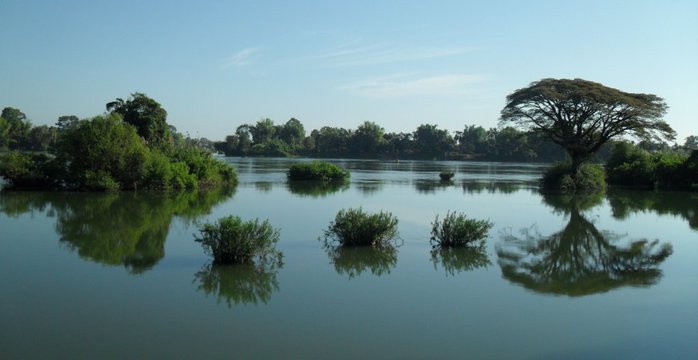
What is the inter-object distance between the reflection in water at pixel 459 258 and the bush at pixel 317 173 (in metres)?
31.4

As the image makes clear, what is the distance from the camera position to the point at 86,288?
995cm

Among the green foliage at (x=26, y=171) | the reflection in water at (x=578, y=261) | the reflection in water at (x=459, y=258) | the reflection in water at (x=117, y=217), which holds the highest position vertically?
the green foliage at (x=26, y=171)

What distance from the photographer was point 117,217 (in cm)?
1958

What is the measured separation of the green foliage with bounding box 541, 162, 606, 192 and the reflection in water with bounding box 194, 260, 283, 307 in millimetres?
33160

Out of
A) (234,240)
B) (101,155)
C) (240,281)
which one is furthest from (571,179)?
(240,281)

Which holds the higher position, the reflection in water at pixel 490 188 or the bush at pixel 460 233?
the bush at pixel 460 233

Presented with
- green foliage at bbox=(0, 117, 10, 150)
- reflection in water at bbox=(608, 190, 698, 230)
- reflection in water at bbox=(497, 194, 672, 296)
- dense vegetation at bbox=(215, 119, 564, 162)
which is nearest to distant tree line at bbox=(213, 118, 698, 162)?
dense vegetation at bbox=(215, 119, 564, 162)

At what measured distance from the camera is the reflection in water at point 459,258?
12.6 metres

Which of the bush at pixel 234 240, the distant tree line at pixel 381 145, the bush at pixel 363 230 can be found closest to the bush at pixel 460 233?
the bush at pixel 363 230

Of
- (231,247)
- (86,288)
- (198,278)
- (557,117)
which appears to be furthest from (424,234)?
(557,117)

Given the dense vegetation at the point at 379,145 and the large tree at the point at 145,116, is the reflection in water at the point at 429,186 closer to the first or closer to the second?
the large tree at the point at 145,116

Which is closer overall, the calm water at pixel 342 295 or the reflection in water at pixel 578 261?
the calm water at pixel 342 295

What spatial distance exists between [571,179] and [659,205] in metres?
11.6

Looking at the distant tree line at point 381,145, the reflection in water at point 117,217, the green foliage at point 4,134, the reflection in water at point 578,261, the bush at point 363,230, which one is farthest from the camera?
the distant tree line at point 381,145
